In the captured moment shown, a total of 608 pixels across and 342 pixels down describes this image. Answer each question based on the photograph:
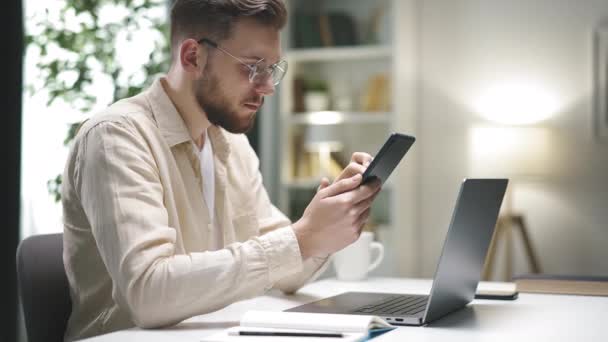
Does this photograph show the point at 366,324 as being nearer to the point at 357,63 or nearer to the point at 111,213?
the point at 111,213

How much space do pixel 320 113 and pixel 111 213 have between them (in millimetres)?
3493

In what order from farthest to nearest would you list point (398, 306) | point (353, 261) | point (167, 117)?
point (353, 261) → point (167, 117) → point (398, 306)

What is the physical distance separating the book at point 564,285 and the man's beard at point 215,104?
71cm

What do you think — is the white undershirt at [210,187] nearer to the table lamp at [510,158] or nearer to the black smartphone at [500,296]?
the black smartphone at [500,296]

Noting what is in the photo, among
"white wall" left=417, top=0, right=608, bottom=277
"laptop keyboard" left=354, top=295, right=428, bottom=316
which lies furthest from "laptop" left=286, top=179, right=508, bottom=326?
"white wall" left=417, top=0, right=608, bottom=277

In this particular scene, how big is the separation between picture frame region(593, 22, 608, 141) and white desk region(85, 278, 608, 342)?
2913 mm

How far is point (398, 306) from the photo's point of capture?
4.40ft

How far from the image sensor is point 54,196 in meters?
3.04

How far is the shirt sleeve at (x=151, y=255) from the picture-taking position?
121 centimetres

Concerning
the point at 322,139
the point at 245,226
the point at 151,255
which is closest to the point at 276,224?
the point at 245,226

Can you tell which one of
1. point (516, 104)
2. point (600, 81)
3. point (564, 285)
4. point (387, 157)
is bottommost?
point (564, 285)

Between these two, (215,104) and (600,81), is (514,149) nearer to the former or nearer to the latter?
(600,81)

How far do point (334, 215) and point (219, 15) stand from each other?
20.6 inches

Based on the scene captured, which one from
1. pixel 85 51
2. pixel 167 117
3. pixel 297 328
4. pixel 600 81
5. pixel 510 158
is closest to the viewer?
pixel 297 328
